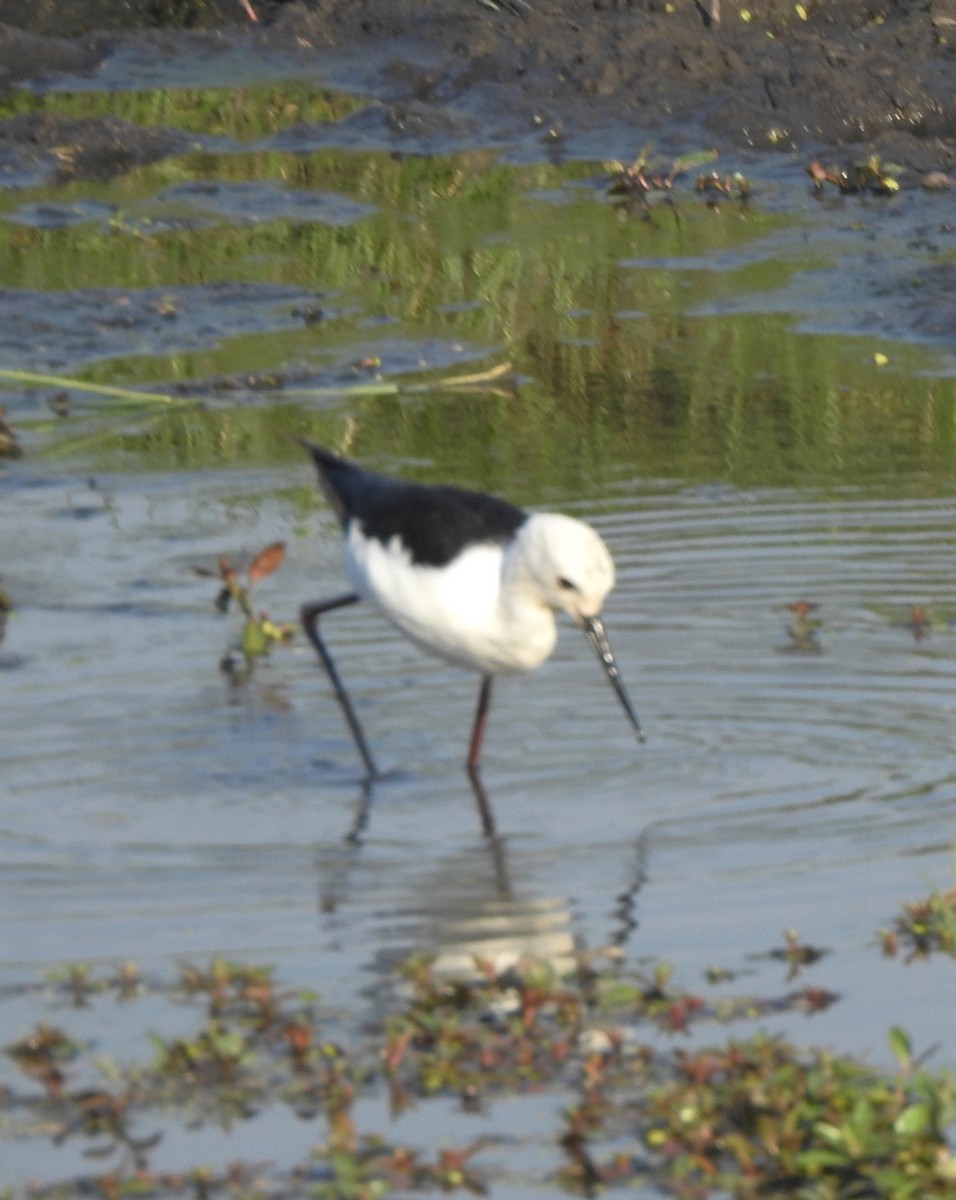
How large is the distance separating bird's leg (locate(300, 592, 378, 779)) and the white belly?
0.27m

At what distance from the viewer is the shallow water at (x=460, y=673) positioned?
4465mm

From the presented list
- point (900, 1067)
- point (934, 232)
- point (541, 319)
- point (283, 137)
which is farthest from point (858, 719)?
point (283, 137)

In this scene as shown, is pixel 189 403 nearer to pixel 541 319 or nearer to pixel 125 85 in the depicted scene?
pixel 541 319

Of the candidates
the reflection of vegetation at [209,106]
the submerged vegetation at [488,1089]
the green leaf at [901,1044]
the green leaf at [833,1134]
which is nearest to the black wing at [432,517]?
the submerged vegetation at [488,1089]

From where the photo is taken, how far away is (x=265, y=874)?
473 centimetres

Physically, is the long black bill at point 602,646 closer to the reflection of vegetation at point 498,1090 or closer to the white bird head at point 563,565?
the white bird head at point 563,565

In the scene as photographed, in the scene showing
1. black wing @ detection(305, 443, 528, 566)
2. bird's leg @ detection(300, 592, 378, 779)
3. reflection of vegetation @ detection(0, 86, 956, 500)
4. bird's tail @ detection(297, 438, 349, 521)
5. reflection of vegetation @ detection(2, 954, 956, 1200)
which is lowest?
reflection of vegetation @ detection(0, 86, 956, 500)

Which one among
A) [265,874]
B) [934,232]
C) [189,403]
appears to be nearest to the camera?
[265,874]

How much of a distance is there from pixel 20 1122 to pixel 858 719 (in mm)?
2538

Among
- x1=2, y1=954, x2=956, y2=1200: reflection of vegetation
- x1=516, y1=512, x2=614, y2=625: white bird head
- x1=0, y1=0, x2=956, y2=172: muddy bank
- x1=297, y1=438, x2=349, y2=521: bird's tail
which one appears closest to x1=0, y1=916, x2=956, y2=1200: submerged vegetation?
x1=2, y1=954, x2=956, y2=1200: reflection of vegetation

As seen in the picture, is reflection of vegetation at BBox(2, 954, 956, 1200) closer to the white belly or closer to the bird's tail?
the white belly

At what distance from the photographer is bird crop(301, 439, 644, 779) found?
4961 mm

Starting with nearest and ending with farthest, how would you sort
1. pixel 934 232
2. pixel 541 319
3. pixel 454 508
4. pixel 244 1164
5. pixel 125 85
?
pixel 244 1164 < pixel 454 508 < pixel 541 319 < pixel 934 232 < pixel 125 85

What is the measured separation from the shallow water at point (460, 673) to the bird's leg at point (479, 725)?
0.14 feet
